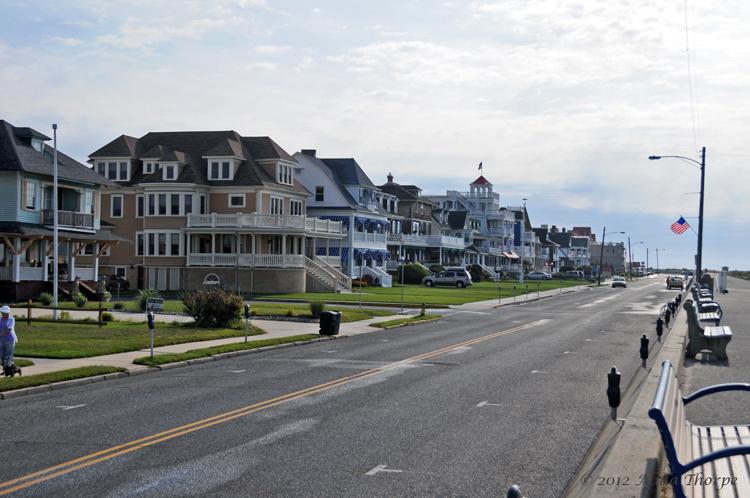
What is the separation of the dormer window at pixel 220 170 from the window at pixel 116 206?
7.72 meters

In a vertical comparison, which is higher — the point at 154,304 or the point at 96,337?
the point at 154,304

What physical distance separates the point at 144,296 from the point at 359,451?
25.6 meters

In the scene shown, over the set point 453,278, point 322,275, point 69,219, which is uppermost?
point 69,219

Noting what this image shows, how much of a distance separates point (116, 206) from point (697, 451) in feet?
175

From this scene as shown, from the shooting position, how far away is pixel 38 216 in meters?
37.7

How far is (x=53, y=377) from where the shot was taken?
13758 mm

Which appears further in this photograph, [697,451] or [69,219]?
[69,219]

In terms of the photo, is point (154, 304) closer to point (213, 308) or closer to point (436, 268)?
point (213, 308)

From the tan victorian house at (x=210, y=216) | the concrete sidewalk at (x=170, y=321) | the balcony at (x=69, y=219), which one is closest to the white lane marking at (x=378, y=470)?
the concrete sidewalk at (x=170, y=321)

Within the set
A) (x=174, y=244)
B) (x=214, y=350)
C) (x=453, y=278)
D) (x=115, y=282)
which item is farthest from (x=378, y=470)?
(x=453, y=278)

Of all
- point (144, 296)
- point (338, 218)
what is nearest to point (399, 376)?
point (144, 296)

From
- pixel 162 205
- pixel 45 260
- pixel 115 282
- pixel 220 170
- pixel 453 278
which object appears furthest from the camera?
pixel 453 278

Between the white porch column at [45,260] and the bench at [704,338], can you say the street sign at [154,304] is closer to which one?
the white porch column at [45,260]

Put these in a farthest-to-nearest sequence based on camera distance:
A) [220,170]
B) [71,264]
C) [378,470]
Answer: [220,170] → [71,264] → [378,470]
